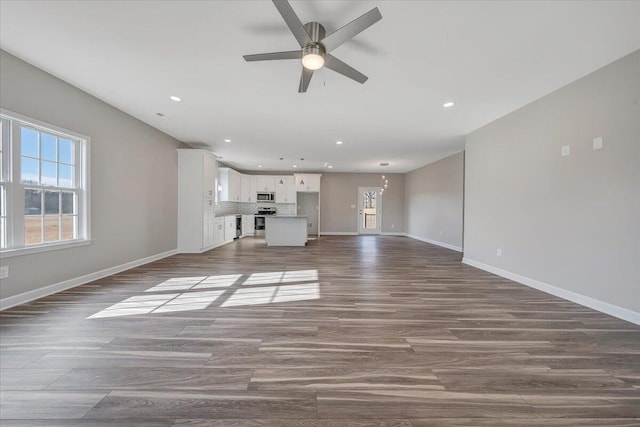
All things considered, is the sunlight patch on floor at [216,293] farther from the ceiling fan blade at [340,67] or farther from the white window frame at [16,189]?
the ceiling fan blade at [340,67]

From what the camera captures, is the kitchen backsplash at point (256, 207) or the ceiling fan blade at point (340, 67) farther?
the kitchen backsplash at point (256, 207)

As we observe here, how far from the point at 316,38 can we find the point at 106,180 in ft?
13.0

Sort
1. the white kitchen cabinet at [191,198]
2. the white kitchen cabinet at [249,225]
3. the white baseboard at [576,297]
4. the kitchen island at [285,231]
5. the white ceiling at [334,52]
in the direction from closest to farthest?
the white ceiling at [334,52] < the white baseboard at [576,297] < the white kitchen cabinet at [191,198] < the kitchen island at [285,231] < the white kitchen cabinet at [249,225]

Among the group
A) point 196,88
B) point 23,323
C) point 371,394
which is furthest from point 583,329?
point 23,323

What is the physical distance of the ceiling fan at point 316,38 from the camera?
1.76 meters

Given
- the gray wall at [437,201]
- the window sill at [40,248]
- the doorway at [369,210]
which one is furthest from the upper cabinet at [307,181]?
the window sill at [40,248]

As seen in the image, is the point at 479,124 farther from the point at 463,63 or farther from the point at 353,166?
the point at 353,166

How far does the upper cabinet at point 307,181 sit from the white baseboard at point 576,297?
6.62m

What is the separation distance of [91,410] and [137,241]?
13.1 ft

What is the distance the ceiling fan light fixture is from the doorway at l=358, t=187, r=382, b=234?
858cm

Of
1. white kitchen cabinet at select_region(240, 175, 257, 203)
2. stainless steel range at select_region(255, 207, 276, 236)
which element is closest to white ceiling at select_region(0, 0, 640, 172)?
white kitchen cabinet at select_region(240, 175, 257, 203)

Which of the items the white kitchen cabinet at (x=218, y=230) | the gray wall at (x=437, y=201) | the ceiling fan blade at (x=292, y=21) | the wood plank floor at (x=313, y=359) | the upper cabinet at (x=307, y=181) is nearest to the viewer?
the wood plank floor at (x=313, y=359)

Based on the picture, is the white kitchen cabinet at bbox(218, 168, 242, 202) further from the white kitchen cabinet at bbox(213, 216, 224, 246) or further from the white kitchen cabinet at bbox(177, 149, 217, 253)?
the white kitchen cabinet at bbox(177, 149, 217, 253)

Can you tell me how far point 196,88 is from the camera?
129 inches
